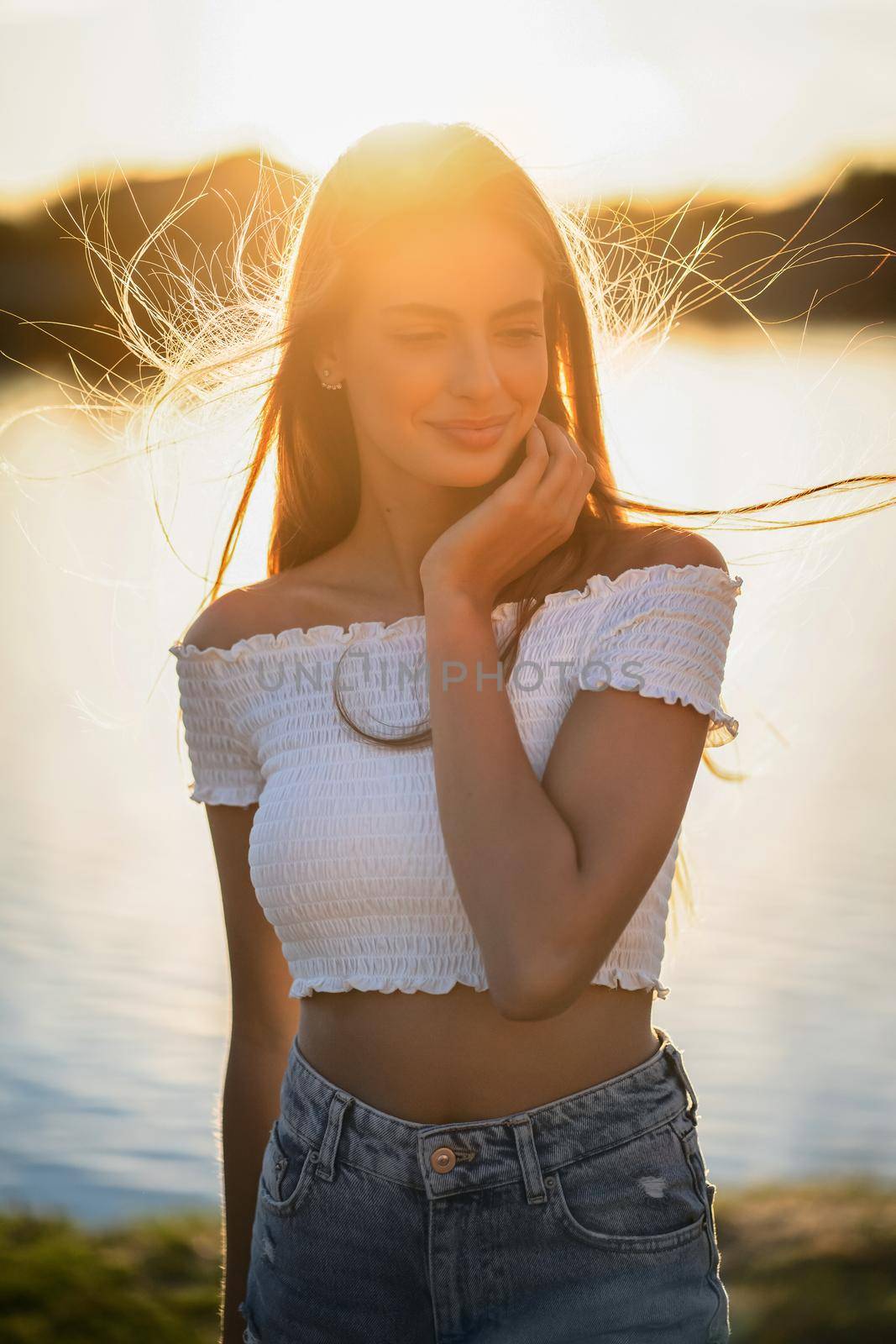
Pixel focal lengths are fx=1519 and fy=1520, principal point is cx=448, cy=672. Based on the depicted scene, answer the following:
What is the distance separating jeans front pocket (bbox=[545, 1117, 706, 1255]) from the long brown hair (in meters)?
0.65

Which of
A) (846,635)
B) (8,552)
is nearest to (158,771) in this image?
(846,635)

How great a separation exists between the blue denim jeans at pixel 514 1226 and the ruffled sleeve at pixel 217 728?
604mm

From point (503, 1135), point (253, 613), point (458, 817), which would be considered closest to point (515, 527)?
point (458, 817)

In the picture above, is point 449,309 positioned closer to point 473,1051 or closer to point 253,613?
point 253,613

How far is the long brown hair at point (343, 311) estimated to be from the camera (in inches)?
94.7

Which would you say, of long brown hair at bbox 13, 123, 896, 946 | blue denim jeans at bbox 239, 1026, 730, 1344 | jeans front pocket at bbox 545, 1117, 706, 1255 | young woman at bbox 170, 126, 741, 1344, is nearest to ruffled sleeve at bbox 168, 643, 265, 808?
young woman at bbox 170, 126, 741, 1344

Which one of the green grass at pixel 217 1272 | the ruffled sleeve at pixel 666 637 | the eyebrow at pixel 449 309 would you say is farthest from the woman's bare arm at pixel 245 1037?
the green grass at pixel 217 1272

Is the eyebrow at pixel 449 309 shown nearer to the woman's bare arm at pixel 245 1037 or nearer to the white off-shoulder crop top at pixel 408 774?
the white off-shoulder crop top at pixel 408 774

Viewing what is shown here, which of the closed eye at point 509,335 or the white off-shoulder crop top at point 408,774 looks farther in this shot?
the closed eye at point 509,335

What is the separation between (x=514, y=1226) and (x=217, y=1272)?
2.86 m

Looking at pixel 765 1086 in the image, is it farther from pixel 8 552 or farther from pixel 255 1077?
pixel 8 552

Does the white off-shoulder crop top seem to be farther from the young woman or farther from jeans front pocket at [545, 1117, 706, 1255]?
jeans front pocket at [545, 1117, 706, 1255]

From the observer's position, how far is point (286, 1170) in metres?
2.18

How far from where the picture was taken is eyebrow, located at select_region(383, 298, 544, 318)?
2.31 m
